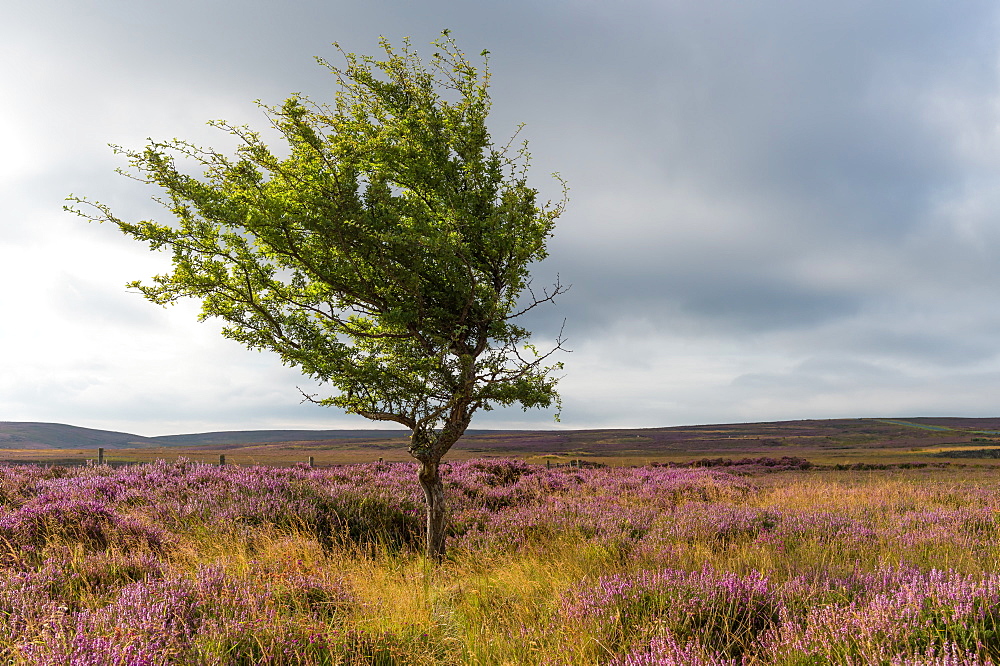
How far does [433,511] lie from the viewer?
8086 mm

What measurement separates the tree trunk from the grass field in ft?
1.10

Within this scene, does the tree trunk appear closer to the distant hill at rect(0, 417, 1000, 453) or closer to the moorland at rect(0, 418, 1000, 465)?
the moorland at rect(0, 418, 1000, 465)

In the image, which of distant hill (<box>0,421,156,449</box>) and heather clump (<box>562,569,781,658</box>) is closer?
heather clump (<box>562,569,781,658</box>)

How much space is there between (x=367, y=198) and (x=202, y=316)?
2.89m

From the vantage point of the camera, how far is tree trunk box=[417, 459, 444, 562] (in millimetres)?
7953

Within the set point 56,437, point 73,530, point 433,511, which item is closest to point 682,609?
point 433,511

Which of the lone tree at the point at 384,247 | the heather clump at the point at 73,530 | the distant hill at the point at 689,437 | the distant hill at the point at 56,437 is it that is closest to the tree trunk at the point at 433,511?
the lone tree at the point at 384,247

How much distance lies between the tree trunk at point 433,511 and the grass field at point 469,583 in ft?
1.10

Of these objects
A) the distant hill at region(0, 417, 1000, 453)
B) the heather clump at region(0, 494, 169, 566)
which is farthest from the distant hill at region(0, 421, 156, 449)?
the heather clump at region(0, 494, 169, 566)

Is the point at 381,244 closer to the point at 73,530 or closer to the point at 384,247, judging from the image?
the point at 384,247

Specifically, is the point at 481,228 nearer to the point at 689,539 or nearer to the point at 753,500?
the point at 689,539

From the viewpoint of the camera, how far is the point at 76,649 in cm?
336

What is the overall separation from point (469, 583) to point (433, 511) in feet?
5.82

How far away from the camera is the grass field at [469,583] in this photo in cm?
359
